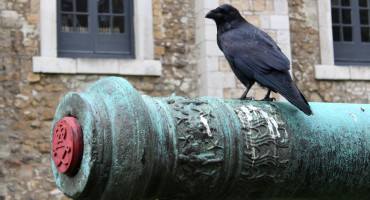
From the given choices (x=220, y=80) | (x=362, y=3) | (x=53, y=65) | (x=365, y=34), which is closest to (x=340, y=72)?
(x=365, y=34)

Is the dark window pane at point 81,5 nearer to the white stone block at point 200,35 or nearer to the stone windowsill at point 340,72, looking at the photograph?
the white stone block at point 200,35

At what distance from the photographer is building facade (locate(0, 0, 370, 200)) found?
8.20m

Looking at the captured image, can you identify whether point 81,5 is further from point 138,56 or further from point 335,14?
point 335,14

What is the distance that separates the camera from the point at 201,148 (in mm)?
2336

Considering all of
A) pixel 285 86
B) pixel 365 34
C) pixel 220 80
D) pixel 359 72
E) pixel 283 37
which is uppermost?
pixel 365 34

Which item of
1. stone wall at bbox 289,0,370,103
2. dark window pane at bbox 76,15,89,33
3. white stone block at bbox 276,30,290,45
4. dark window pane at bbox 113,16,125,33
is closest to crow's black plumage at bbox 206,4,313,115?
dark window pane at bbox 76,15,89,33

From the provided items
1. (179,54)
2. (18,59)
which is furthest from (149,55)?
(18,59)

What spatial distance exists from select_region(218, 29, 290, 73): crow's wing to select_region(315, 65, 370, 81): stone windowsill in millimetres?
6432

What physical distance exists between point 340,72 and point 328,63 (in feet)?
0.74

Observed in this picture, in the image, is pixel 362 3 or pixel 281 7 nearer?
pixel 281 7

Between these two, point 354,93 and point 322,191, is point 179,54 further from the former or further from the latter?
point 322,191

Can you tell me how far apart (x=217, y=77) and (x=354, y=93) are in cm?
229

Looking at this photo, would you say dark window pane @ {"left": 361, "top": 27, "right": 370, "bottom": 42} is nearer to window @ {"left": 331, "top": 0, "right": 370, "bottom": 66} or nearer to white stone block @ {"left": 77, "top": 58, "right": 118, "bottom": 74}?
window @ {"left": 331, "top": 0, "right": 370, "bottom": 66}

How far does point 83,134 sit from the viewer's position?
2223 millimetres
